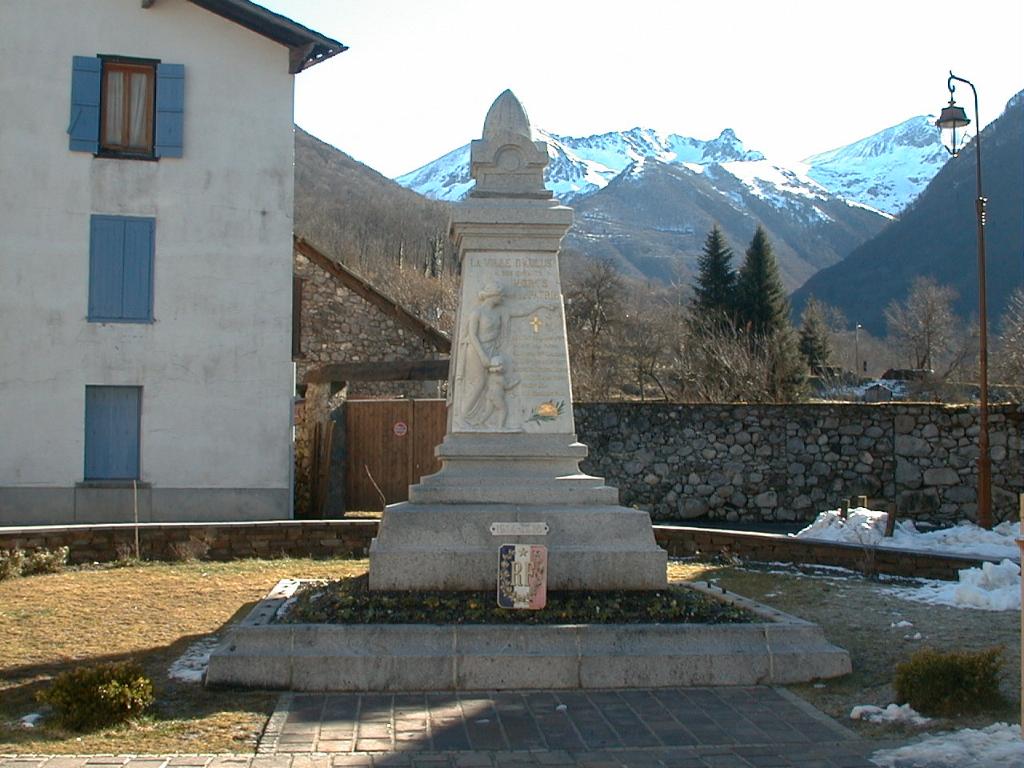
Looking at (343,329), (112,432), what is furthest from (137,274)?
(343,329)

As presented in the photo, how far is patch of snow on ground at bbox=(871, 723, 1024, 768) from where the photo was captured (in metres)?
5.47

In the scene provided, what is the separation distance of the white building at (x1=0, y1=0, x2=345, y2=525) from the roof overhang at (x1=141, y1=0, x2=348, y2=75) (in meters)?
0.03

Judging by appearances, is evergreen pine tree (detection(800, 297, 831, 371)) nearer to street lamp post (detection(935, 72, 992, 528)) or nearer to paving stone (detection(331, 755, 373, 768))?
street lamp post (detection(935, 72, 992, 528))

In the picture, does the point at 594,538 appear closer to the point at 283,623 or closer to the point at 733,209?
the point at 283,623

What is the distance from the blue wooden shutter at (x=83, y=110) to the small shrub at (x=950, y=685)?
51.2 feet

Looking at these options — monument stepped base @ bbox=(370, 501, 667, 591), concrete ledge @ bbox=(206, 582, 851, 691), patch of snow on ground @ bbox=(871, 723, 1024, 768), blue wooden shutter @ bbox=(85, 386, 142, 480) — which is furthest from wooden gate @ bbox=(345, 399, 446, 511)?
patch of snow on ground @ bbox=(871, 723, 1024, 768)

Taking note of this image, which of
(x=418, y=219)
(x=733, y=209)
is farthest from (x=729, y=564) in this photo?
(x=733, y=209)

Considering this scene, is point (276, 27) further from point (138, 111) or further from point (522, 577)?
point (522, 577)

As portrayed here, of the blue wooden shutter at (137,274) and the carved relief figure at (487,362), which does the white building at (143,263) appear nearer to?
the blue wooden shutter at (137,274)

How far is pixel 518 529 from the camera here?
8547 mm

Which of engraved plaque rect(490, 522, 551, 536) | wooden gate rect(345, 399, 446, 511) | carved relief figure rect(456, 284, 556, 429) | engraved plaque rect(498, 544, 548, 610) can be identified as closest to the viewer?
engraved plaque rect(498, 544, 548, 610)

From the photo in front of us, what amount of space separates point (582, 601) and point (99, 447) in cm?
1231

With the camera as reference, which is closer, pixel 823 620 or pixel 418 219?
pixel 823 620

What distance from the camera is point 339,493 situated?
1986 centimetres
